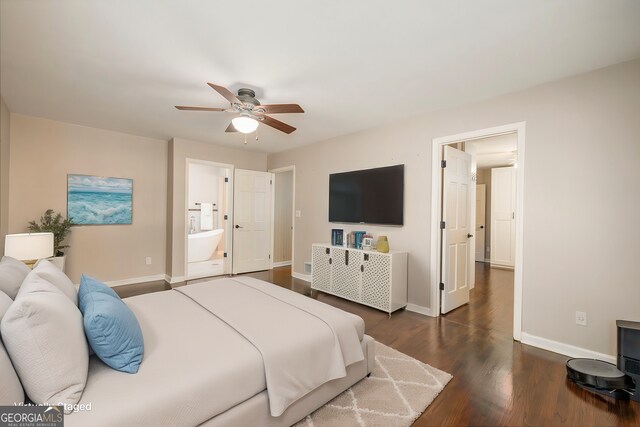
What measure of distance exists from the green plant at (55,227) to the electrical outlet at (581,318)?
19.2 ft

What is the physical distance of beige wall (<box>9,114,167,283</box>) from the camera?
3.68m

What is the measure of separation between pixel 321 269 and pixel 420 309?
1435mm

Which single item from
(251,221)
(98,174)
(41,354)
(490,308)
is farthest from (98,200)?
(490,308)

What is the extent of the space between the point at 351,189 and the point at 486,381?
9.06 feet

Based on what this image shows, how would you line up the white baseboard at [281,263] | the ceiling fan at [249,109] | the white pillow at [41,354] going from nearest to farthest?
the white pillow at [41,354]
the ceiling fan at [249,109]
the white baseboard at [281,263]

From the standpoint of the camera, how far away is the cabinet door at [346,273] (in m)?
3.62

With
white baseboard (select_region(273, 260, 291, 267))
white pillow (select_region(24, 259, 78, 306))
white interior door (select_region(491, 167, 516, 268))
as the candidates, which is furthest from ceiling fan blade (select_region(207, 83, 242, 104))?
white interior door (select_region(491, 167, 516, 268))

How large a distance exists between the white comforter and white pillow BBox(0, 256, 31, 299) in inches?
38.1

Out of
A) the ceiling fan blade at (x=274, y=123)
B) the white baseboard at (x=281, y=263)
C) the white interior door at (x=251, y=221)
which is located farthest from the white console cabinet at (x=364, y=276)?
the white baseboard at (x=281, y=263)

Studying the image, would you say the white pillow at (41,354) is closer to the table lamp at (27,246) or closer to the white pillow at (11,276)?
the white pillow at (11,276)

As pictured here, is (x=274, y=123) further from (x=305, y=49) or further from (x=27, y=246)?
(x=27, y=246)

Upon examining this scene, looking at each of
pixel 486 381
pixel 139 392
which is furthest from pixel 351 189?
pixel 139 392

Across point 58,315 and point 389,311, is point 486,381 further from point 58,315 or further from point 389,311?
point 58,315

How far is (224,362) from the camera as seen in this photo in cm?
132
